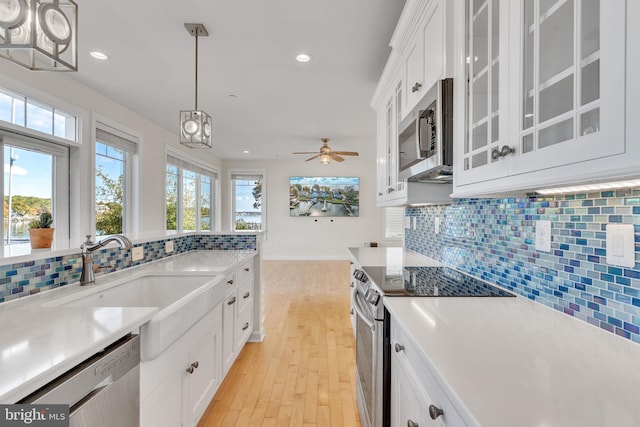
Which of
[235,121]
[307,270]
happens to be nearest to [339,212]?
[307,270]

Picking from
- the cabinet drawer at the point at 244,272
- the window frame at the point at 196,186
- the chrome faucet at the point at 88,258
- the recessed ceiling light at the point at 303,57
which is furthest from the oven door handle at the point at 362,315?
the window frame at the point at 196,186

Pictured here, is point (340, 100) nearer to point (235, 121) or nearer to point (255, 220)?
point (235, 121)

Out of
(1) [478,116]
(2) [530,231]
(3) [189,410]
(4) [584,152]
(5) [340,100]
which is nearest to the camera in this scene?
(4) [584,152]

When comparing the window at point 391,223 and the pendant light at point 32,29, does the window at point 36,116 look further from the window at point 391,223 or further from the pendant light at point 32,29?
the window at point 391,223

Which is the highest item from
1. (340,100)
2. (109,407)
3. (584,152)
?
(340,100)

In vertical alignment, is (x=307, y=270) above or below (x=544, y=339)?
below

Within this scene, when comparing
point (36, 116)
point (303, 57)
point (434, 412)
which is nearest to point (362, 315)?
point (434, 412)

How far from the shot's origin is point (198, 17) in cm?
216

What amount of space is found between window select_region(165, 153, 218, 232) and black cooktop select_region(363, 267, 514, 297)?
4.39m

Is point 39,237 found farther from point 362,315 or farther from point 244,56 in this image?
point 244,56

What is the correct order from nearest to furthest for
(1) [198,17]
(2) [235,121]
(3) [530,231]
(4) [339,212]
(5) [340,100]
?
(3) [530,231] < (1) [198,17] < (5) [340,100] < (2) [235,121] < (4) [339,212]

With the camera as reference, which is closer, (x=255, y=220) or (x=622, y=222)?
(x=622, y=222)

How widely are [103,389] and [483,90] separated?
1542mm

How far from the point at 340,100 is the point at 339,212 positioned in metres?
4.43
